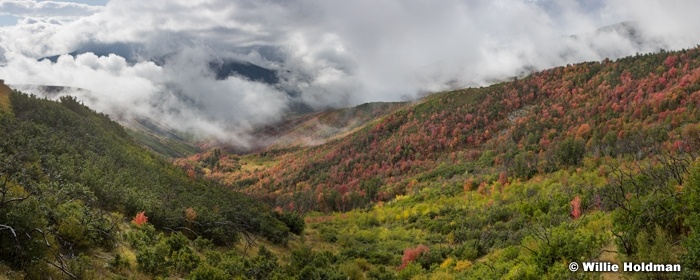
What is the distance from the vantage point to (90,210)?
64.9 ft

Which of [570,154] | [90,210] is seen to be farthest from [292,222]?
[570,154]

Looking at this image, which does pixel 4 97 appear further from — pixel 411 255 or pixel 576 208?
pixel 576 208

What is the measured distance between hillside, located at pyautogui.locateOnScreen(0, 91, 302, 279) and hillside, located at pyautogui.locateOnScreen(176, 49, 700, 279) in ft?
33.0

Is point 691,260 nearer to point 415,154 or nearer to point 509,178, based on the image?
point 509,178

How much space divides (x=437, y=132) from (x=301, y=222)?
3846 inches

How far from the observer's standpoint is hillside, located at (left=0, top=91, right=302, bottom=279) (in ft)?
37.5

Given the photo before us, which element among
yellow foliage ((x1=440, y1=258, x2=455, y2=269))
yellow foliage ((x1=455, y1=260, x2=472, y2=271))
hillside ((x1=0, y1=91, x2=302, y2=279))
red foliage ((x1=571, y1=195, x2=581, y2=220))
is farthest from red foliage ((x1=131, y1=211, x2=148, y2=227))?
red foliage ((x1=571, y1=195, x2=581, y2=220))

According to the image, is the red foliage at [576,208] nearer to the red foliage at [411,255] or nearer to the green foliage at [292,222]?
the red foliage at [411,255]

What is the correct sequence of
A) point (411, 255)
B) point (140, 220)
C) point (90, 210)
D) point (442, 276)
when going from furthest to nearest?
point (411, 255)
point (442, 276)
point (140, 220)
point (90, 210)

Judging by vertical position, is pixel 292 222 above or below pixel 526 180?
below

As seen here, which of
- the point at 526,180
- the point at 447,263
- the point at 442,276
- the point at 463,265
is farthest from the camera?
the point at 526,180

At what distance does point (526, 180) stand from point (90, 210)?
2038 inches

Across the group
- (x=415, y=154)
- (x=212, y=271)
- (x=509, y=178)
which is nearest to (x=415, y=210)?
(x=509, y=178)

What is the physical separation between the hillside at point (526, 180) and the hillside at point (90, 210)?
33.0ft
